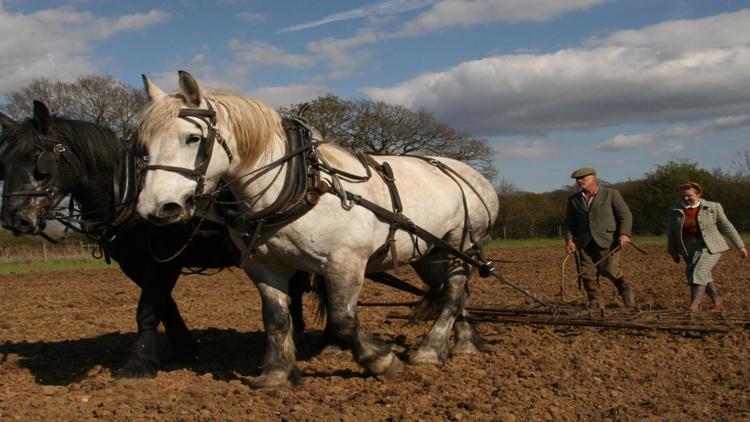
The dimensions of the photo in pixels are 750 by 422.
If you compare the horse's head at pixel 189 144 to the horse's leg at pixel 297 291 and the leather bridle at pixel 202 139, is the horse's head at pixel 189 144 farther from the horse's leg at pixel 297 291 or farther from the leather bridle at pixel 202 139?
the horse's leg at pixel 297 291

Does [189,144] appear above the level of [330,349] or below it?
above

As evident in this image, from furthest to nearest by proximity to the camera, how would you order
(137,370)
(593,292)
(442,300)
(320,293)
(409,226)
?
(593,292) < (320,293) < (442,300) < (137,370) < (409,226)

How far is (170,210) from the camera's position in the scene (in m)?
4.12

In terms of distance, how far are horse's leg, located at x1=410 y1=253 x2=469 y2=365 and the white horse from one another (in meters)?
0.01

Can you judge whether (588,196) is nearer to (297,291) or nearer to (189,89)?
(297,291)

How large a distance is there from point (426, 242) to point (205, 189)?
1912mm

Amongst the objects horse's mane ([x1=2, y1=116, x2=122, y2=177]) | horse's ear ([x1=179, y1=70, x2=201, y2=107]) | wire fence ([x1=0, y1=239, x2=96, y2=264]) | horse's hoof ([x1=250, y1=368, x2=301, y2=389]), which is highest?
horse's ear ([x1=179, y1=70, x2=201, y2=107])

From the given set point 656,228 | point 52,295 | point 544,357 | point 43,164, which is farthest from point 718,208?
point 656,228

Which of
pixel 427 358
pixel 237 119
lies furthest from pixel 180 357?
pixel 237 119

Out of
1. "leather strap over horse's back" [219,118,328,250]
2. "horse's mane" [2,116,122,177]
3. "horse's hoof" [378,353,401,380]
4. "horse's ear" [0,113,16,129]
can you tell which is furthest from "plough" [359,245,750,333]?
"horse's ear" [0,113,16,129]

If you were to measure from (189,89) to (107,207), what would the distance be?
4.69 ft

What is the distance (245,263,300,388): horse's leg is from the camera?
5.08 m

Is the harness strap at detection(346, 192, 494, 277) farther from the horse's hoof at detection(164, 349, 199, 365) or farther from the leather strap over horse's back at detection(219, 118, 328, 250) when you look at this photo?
the horse's hoof at detection(164, 349, 199, 365)

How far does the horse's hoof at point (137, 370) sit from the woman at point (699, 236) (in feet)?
17.2
